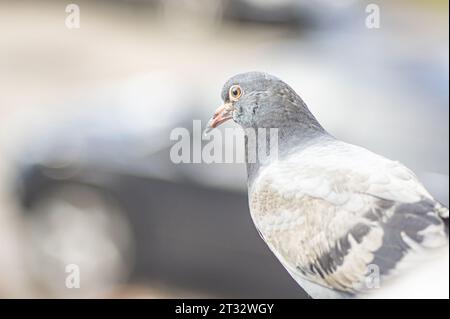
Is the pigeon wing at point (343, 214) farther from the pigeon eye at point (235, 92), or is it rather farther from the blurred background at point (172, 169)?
the blurred background at point (172, 169)

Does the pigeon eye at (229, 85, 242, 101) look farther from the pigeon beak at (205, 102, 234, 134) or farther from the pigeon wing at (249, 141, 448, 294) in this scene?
the pigeon wing at (249, 141, 448, 294)

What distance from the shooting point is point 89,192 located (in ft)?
21.0

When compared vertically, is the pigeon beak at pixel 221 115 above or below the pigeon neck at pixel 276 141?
above

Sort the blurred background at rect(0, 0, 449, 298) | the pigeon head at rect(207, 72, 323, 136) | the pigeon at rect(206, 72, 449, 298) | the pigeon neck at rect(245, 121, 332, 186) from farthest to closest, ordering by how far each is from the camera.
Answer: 1. the blurred background at rect(0, 0, 449, 298)
2. the pigeon neck at rect(245, 121, 332, 186)
3. the pigeon head at rect(207, 72, 323, 136)
4. the pigeon at rect(206, 72, 449, 298)

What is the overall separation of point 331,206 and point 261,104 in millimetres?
322

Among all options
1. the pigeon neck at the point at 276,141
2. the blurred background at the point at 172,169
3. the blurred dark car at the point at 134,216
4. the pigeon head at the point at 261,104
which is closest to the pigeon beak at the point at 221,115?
the pigeon head at the point at 261,104

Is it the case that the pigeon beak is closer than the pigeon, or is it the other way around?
the pigeon

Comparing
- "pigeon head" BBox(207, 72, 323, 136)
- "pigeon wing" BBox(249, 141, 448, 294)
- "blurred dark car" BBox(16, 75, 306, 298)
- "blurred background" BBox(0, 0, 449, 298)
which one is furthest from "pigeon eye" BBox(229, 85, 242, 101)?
"blurred dark car" BBox(16, 75, 306, 298)

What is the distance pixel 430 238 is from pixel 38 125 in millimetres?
6215

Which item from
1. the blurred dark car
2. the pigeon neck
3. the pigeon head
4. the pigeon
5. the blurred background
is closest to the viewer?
the pigeon

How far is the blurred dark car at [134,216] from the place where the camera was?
5.47m

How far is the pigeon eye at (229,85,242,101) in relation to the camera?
2170 millimetres

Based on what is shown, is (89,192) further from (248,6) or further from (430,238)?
(248,6)

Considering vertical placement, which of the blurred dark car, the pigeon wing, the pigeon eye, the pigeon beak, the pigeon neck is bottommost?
the blurred dark car
